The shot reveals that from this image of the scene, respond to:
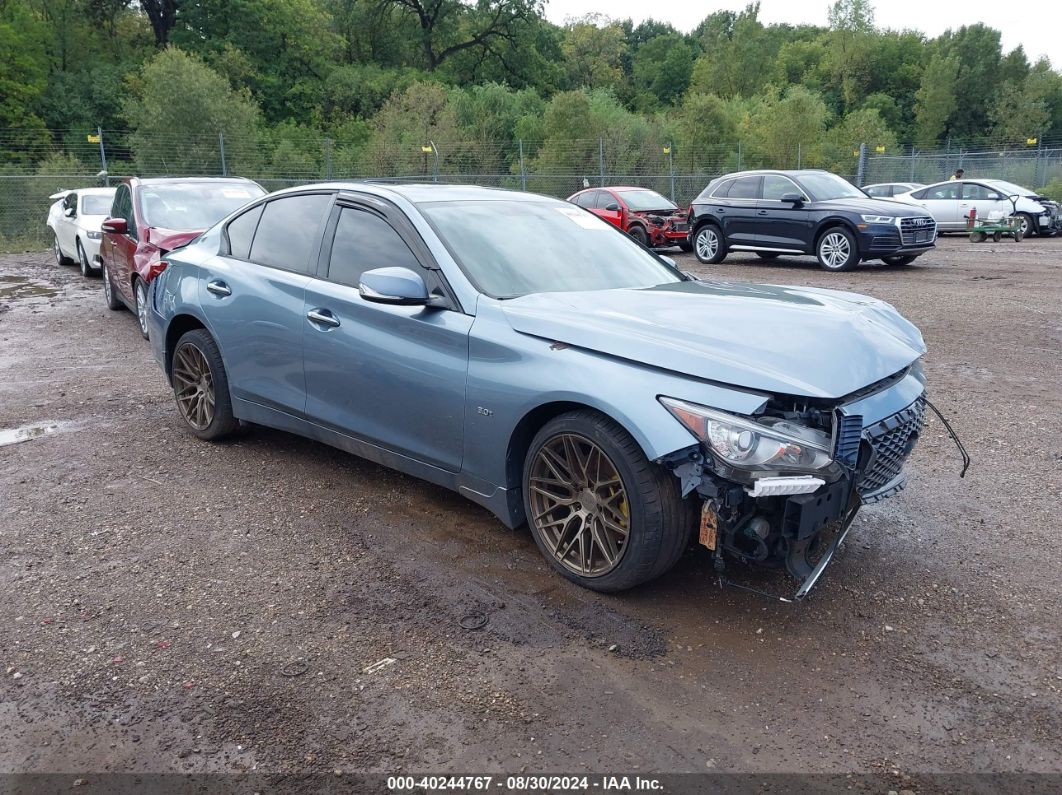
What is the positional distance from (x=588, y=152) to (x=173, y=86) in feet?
50.2

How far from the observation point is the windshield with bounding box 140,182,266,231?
920 cm

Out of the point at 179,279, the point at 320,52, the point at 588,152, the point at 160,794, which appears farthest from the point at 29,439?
the point at 320,52

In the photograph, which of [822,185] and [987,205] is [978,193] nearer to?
[987,205]

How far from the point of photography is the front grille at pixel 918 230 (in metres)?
14.6

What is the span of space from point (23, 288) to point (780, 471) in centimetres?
1470

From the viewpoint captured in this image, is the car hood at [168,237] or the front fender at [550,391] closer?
the front fender at [550,391]

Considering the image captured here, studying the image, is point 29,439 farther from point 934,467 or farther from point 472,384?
point 934,467

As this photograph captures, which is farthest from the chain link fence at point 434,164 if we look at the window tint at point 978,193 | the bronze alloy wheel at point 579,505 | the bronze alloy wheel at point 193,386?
the bronze alloy wheel at point 579,505

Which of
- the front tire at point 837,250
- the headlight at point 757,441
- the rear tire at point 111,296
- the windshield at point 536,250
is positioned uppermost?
the windshield at point 536,250

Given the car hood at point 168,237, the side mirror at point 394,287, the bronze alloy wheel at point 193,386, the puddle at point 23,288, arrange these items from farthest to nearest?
the puddle at point 23,288, the car hood at point 168,237, the bronze alloy wheel at point 193,386, the side mirror at point 394,287

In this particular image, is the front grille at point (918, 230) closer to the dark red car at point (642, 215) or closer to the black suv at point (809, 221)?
the black suv at point (809, 221)

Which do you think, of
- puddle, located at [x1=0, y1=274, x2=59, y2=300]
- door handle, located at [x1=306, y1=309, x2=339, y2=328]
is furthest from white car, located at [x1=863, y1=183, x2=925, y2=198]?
door handle, located at [x1=306, y1=309, x2=339, y2=328]

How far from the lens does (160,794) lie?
253 centimetres

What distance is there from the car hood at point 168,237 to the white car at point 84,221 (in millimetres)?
5946
